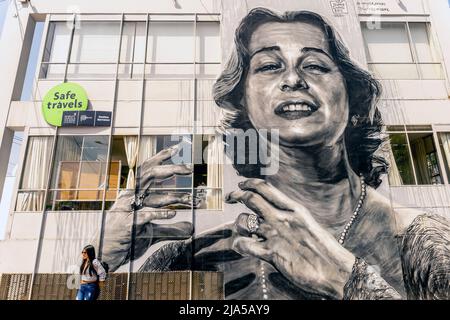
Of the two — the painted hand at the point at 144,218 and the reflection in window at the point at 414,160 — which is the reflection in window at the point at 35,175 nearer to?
the painted hand at the point at 144,218

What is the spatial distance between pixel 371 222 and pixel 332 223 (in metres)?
1.19

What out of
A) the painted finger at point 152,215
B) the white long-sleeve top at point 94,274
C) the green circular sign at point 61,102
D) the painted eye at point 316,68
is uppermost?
the painted eye at point 316,68

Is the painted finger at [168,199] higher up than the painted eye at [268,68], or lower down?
lower down

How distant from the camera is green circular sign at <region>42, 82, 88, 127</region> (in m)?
10.7

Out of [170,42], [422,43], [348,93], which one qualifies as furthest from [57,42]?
[422,43]

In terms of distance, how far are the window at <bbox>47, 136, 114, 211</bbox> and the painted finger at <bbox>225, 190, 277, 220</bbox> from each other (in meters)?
3.69

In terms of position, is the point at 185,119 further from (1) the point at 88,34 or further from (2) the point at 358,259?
(2) the point at 358,259

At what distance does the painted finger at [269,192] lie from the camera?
979 cm

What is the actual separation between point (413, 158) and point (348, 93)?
3.15 m

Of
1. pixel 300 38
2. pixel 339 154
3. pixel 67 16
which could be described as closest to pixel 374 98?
pixel 339 154

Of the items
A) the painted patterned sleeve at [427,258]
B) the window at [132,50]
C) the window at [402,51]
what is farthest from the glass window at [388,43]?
the window at [132,50]

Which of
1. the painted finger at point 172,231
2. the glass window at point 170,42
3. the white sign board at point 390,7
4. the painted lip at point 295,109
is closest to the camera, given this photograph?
the painted finger at point 172,231

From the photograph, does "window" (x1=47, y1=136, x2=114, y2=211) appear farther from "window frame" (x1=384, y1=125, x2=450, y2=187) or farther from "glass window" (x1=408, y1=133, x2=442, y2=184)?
"glass window" (x1=408, y1=133, x2=442, y2=184)

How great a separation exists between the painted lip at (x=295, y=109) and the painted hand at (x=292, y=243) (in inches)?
94.5
